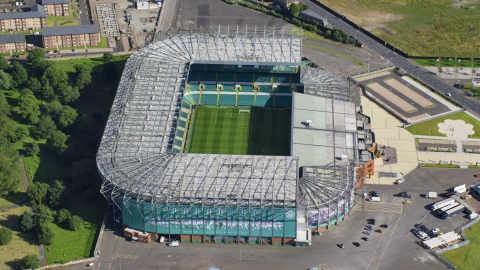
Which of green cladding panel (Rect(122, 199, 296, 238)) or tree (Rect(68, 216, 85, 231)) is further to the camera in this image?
tree (Rect(68, 216, 85, 231))

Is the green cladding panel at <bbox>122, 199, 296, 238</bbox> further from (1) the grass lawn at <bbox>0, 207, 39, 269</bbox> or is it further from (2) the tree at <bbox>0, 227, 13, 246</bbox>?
(2) the tree at <bbox>0, 227, 13, 246</bbox>

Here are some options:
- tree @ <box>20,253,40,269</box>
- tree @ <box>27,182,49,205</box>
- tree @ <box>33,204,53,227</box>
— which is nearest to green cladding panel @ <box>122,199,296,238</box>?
tree @ <box>33,204,53,227</box>

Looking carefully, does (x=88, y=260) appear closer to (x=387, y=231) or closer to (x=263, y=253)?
(x=263, y=253)

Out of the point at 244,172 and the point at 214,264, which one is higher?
the point at 244,172

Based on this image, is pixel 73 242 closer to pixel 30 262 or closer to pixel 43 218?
pixel 43 218

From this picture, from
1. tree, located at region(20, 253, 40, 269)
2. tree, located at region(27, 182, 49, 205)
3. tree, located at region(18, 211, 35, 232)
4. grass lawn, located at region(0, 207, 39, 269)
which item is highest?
tree, located at region(27, 182, 49, 205)

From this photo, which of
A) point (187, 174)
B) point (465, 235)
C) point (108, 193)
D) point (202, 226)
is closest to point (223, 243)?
point (202, 226)

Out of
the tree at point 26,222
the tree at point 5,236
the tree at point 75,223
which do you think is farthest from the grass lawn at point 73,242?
the tree at point 5,236

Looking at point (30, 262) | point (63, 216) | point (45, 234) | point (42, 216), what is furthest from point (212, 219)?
point (30, 262)
